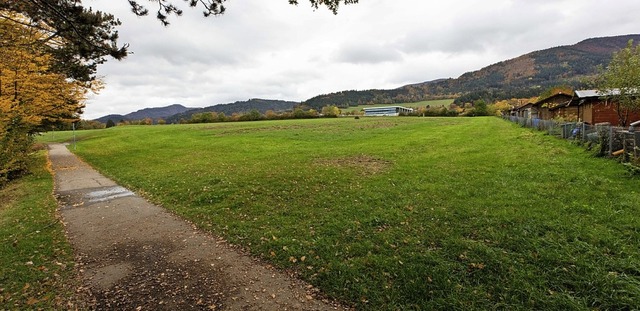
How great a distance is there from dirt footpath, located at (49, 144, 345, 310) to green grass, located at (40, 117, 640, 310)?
17.6 inches

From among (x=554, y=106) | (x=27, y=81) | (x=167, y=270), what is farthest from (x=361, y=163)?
(x=554, y=106)

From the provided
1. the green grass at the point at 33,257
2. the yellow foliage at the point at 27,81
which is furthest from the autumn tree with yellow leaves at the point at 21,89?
the green grass at the point at 33,257

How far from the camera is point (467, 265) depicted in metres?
4.98

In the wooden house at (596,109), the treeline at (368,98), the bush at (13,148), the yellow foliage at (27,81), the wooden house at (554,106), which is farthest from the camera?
the treeline at (368,98)

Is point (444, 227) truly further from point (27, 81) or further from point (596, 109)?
point (596, 109)

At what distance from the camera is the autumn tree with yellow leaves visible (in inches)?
468

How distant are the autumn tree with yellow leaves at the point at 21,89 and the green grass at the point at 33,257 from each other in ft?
14.1

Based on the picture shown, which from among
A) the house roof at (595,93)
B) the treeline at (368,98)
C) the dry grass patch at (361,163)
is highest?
the treeline at (368,98)

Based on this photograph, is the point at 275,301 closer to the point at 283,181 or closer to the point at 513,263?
the point at 513,263

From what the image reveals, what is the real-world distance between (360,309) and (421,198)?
5.08m

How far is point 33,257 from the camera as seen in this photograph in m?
5.89

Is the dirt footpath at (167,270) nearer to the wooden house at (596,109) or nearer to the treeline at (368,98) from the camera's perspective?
the wooden house at (596,109)

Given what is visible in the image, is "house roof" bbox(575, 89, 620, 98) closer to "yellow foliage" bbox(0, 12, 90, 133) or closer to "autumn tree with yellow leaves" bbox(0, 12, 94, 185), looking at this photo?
"autumn tree with yellow leaves" bbox(0, 12, 94, 185)

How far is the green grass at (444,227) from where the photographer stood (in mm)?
4355
